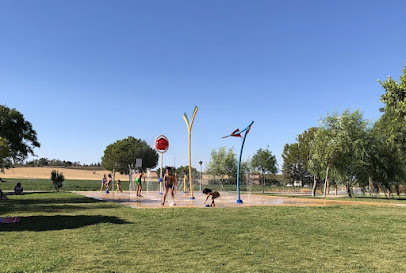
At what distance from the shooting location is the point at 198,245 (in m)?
6.38

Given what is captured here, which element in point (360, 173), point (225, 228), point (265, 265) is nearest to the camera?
point (265, 265)

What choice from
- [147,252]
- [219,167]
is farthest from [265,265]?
[219,167]

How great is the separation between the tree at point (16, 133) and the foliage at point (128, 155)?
47.4m

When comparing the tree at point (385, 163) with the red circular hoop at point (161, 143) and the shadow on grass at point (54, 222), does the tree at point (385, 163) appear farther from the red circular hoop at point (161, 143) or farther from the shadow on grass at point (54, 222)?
the shadow on grass at point (54, 222)

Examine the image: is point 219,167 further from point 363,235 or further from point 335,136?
point 363,235

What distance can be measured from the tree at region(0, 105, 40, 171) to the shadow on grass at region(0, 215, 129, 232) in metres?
19.4

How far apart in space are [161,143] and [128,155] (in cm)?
5485

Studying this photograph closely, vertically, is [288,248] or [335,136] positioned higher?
[335,136]

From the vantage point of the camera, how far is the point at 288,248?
20.5 ft

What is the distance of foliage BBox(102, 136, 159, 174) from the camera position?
77.3 m

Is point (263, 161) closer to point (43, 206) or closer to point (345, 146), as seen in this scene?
point (345, 146)

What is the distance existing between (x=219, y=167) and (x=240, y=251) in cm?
4475

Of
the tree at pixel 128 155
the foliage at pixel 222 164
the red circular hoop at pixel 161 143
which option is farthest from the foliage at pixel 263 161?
the red circular hoop at pixel 161 143

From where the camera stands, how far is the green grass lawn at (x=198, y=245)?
4.92 meters
